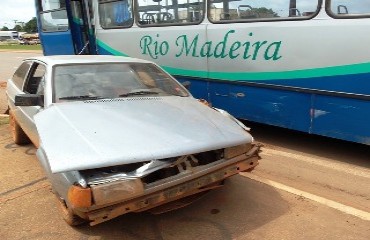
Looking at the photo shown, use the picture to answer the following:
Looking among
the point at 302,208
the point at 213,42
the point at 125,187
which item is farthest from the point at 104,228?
the point at 213,42

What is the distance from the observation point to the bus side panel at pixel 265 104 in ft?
17.4

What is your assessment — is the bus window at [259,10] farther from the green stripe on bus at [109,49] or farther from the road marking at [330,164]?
the green stripe on bus at [109,49]

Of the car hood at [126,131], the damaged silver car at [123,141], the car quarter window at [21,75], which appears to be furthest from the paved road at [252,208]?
the car quarter window at [21,75]

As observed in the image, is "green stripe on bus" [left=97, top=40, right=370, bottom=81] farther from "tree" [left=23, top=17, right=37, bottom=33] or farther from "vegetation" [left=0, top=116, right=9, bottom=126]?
"tree" [left=23, top=17, right=37, bottom=33]

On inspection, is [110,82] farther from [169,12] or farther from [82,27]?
[82,27]

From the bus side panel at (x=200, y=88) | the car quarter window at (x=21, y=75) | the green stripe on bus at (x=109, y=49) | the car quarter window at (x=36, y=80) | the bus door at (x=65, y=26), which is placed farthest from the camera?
the bus door at (x=65, y=26)

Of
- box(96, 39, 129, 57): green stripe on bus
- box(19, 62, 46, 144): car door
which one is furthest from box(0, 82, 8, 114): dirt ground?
→ box(19, 62, 46, 144): car door

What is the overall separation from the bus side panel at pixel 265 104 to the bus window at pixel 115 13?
2.33m

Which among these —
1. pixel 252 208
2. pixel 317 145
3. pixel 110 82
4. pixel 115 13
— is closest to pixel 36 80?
pixel 110 82

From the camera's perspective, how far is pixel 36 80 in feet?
16.2

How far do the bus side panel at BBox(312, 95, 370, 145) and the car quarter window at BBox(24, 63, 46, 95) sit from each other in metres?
3.34

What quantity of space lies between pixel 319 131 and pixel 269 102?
2.66ft

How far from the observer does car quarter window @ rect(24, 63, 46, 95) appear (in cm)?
463

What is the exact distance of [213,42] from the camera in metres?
6.18
